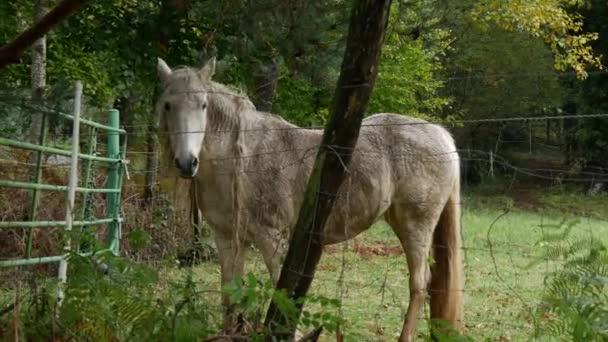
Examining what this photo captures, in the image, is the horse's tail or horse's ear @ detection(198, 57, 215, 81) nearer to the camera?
horse's ear @ detection(198, 57, 215, 81)

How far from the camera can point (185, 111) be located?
525cm

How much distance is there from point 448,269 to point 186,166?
7.47 ft

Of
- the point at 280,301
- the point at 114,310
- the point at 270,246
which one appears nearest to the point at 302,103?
Result: the point at 270,246

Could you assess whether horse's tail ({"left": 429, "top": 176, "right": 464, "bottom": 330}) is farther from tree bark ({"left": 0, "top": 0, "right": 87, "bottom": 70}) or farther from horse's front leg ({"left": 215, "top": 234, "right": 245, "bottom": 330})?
tree bark ({"left": 0, "top": 0, "right": 87, "bottom": 70})

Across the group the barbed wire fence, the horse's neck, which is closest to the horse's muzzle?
the barbed wire fence

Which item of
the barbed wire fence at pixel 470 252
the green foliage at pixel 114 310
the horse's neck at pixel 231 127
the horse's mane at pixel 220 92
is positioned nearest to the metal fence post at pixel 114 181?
the barbed wire fence at pixel 470 252

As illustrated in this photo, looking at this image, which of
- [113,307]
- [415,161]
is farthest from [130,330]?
[415,161]

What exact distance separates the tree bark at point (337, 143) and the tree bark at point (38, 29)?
4.03 feet

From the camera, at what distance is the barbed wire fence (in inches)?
157

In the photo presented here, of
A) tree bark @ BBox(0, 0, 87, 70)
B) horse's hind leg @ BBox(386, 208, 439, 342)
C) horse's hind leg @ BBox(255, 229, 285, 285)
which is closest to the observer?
tree bark @ BBox(0, 0, 87, 70)

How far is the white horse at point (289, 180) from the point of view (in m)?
5.33

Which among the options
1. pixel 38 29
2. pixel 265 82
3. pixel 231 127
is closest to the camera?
pixel 38 29

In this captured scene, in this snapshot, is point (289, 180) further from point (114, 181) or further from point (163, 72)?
point (114, 181)

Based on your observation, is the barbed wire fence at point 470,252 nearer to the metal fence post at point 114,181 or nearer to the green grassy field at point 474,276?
the green grassy field at point 474,276
